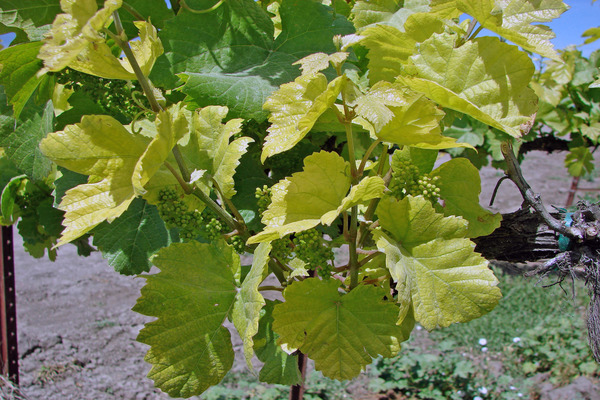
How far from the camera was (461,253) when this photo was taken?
58cm

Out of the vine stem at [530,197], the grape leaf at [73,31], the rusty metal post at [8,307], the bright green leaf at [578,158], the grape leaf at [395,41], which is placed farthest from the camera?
the bright green leaf at [578,158]

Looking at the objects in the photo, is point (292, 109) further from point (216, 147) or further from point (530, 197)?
point (530, 197)

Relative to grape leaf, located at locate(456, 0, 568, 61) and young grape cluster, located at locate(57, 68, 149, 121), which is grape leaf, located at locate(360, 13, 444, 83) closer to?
grape leaf, located at locate(456, 0, 568, 61)

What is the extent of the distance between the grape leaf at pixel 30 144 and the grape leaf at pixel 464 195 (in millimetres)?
714

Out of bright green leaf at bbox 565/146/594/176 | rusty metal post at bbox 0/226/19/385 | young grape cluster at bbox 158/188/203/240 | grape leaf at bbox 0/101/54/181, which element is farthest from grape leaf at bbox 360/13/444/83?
bright green leaf at bbox 565/146/594/176

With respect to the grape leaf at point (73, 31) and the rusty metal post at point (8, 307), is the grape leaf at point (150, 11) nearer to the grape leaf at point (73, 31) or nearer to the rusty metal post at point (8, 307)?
the grape leaf at point (73, 31)

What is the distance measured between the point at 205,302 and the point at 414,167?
329mm

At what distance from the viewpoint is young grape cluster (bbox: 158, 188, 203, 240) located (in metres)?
0.62

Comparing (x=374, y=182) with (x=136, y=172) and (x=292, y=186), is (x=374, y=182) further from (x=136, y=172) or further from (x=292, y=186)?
(x=136, y=172)

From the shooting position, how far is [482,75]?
0.62 meters

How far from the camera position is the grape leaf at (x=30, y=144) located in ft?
2.97

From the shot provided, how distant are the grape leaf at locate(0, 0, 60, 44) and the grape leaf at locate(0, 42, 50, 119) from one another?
4 centimetres

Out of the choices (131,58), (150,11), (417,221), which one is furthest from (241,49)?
(417,221)

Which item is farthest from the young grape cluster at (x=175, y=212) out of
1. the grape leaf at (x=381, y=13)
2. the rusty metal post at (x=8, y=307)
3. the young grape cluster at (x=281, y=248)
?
the rusty metal post at (x=8, y=307)
